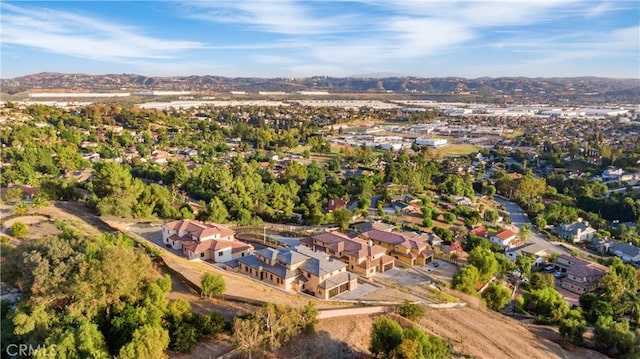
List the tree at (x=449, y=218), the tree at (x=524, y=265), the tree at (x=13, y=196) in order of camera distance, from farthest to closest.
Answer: the tree at (x=449, y=218) → the tree at (x=13, y=196) → the tree at (x=524, y=265)

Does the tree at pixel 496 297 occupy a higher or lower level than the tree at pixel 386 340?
lower

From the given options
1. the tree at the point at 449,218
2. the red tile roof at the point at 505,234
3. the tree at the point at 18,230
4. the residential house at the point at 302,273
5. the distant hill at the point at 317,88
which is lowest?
the red tile roof at the point at 505,234

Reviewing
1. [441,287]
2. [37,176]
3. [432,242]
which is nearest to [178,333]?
[441,287]

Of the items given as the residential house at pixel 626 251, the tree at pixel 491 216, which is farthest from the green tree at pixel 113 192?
the residential house at pixel 626 251

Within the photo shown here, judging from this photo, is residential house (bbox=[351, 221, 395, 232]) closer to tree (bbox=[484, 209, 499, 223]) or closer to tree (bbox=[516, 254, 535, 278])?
tree (bbox=[516, 254, 535, 278])

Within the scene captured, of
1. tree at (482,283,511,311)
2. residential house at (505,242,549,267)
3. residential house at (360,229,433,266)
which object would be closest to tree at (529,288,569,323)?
tree at (482,283,511,311)

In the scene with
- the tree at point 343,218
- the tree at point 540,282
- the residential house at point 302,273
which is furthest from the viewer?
the tree at point 343,218

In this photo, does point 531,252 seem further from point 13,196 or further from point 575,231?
point 13,196

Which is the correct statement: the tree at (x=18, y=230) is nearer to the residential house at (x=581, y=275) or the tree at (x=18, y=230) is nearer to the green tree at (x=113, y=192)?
the green tree at (x=113, y=192)
